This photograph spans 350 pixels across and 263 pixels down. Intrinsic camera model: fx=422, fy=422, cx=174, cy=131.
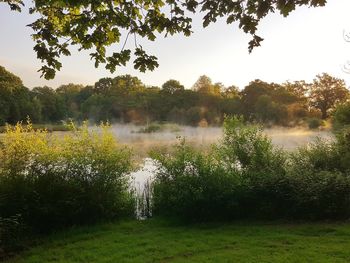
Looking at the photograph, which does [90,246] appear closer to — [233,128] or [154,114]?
[233,128]

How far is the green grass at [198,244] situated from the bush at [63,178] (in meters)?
0.70

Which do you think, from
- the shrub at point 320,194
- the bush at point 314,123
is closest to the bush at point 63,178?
the shrub at point 320,194

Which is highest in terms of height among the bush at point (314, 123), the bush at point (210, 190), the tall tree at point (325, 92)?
the tall tree at point (325, 92)

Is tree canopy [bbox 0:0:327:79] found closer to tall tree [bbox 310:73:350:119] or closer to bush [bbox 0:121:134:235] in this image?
bush [bbox 0:121:134:235]

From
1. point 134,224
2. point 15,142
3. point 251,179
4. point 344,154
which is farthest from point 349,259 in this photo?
point 15,142

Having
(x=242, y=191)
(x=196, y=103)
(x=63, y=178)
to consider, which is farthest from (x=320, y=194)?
(x=196, y=103)

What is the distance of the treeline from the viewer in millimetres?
55875

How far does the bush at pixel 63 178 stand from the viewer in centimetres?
1162

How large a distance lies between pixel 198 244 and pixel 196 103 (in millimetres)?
56359

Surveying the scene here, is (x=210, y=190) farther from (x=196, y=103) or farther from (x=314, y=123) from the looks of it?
(x=196, y=103)

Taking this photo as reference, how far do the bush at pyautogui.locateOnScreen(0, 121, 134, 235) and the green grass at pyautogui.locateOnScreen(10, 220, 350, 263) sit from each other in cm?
70

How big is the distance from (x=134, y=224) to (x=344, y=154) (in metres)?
8.07

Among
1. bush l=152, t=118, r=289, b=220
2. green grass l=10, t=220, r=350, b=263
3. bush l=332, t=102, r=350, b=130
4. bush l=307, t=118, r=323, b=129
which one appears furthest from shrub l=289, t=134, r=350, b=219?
bush l=307, t=118, r=323, b=129

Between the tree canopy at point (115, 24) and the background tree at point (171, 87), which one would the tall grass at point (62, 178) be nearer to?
the tree canopy at point (115, 24)
